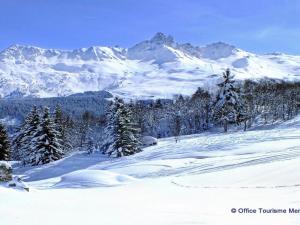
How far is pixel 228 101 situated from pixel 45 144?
2744 cm

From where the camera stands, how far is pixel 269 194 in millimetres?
17516

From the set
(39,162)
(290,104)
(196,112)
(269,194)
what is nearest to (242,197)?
(269,194)

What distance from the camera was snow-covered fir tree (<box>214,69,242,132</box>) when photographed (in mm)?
69188

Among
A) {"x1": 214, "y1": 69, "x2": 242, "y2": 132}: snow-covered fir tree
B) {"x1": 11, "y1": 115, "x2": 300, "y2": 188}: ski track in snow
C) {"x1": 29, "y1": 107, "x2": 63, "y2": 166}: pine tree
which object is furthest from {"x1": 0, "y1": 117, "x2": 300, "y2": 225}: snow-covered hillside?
{"x1": 214, "y1": 69, "x2": 242, "y2": 132}: snow-covered fir tree

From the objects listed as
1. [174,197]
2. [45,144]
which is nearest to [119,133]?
[45,144]

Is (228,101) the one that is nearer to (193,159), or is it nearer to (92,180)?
(193,159)

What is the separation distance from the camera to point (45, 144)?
58094 millimetres

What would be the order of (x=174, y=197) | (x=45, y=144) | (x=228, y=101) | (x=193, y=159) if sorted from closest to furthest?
(x=174, y=197)
(x=193, y=159)
(x=45, y=144)
(x=228, y=101)

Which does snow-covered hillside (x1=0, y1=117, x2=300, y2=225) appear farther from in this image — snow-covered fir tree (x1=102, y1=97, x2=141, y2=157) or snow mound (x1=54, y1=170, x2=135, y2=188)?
snow-covered fir tree (x1=102, y1=97, x2=141, y2=157)

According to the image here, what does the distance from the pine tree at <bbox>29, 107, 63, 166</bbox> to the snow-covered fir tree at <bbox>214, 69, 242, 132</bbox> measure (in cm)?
2562

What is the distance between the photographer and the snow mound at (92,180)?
2986cm

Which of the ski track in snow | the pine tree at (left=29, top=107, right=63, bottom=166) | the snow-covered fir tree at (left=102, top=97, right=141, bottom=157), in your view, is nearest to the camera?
the ski track in snow

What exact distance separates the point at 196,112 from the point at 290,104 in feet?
101

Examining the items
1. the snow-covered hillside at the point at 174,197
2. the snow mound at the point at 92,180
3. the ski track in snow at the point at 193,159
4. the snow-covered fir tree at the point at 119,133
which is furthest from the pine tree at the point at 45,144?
the snow mound at the point at 92,180
